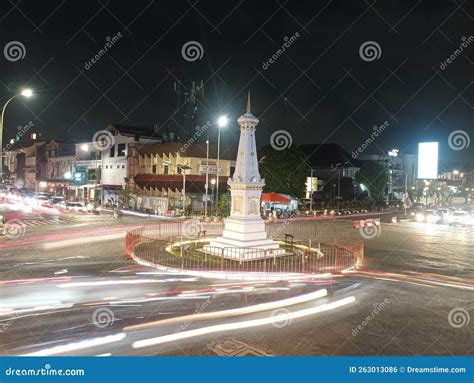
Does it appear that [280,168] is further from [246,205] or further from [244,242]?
[244,242]

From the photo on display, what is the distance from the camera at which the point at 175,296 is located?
11.1m

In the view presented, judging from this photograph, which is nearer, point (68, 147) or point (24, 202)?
point (24, 202)

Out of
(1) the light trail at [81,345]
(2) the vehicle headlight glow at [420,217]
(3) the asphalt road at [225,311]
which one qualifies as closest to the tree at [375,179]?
(2) the vehicle headlight glow at [420,217]

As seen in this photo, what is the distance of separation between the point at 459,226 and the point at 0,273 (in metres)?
36.2

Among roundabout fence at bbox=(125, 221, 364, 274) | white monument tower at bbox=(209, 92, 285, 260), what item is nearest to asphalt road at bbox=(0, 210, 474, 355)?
roundabout fence at bbox=(125, 221, 364, 274)

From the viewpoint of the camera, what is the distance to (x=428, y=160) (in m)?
54.7

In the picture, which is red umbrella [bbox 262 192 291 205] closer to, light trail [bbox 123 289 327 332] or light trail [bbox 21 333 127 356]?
light trail [bbox 123 289 327 332]

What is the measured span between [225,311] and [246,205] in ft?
28.4

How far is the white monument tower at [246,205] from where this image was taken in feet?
58.1

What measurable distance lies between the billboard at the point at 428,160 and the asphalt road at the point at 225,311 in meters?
41.8

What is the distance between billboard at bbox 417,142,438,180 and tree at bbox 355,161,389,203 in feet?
25.5

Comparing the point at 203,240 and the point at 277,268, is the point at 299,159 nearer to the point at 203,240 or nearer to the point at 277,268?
the point at 203,240

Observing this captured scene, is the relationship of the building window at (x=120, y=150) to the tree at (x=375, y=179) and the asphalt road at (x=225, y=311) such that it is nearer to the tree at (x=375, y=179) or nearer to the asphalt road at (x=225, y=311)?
the asphalt road at (x=225, y=311)

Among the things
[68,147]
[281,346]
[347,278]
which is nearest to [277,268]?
[347,278]
